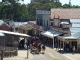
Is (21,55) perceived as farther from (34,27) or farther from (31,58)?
(34,27)

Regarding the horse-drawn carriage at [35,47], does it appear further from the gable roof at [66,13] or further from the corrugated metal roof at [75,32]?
the gable roof at [66,13]

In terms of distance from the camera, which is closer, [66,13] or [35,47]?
[35,47]

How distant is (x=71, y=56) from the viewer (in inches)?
1620

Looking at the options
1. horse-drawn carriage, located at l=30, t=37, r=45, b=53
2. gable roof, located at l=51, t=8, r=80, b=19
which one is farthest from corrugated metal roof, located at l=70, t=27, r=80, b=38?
gable roof, located at l=51, t=8, r=80, b=19

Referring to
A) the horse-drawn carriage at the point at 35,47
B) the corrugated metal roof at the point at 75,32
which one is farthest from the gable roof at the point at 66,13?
the horse-drawn carriage at the point at 35,47

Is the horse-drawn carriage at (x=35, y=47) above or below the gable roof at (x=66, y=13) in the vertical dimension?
below

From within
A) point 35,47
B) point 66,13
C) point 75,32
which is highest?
point 66,13

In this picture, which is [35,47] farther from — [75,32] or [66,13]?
[66,13]

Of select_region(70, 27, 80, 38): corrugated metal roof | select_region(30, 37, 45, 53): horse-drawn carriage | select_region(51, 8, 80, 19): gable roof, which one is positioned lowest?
select_region(30, 37, 45, 53): horse-drawn carriage

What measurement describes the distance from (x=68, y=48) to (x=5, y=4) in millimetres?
66117

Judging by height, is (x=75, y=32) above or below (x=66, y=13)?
below

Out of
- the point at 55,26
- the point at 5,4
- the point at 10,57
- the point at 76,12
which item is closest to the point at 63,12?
the point at 76,12

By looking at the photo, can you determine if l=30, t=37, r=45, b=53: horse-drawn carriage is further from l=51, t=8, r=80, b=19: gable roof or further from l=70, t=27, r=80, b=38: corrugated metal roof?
l=51, t=8, r=80, b=19: gable roof

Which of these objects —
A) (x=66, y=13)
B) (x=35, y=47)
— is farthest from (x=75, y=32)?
(x=66, y=13)
